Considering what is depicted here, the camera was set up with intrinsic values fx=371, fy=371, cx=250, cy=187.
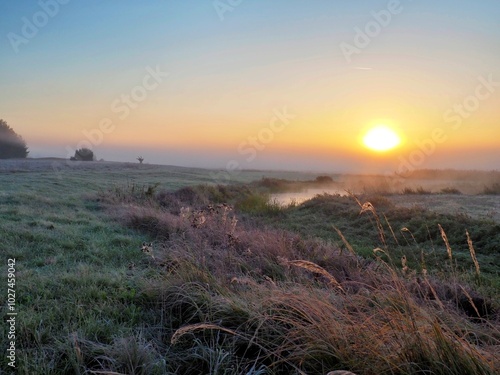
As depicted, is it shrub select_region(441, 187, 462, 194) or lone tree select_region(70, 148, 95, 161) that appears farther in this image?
lone tree select_region(70, 148, 95, 161)

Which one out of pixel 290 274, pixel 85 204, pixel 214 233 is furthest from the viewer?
pixel 85 204

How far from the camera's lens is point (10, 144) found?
199ft

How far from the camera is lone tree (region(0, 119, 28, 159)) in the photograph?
60094 mm

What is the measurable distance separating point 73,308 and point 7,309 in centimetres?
65

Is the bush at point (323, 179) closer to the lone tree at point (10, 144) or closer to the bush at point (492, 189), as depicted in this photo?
the bush at point (492, 189)

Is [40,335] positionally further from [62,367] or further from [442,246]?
[442,246]

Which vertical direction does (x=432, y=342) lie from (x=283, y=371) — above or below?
above

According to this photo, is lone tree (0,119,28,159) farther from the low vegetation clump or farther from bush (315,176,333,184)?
the low vegetation clump

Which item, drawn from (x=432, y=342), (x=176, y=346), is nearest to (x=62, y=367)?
(x=176, y=346)

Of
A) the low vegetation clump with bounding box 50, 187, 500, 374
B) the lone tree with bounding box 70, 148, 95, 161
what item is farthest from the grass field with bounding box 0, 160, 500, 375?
the lone tree with bounding box 70, 148, 95, 161

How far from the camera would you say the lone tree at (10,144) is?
197 ft

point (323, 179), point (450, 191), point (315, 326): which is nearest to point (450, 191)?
point (450, 191)

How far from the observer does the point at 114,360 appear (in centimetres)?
281

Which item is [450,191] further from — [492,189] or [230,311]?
[230,311]
